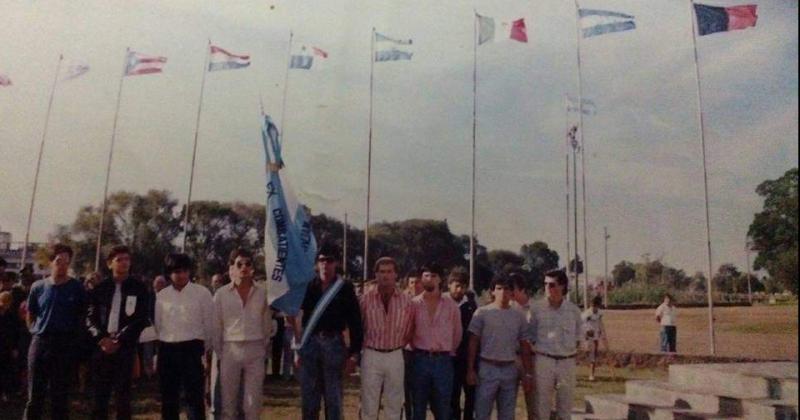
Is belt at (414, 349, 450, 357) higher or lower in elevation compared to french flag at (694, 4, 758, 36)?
lower

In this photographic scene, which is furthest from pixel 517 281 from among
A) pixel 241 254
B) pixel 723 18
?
pixel 723 18

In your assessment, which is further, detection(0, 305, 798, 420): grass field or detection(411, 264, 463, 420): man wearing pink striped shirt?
detection(0, 305, 798, 420): grass field

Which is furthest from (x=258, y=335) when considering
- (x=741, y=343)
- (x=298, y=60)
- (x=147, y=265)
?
(x=147, y=265)

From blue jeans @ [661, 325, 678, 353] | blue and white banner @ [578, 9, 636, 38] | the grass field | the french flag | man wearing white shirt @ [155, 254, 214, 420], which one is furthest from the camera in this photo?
blue and white banner @ [578, 9, 636, 38]

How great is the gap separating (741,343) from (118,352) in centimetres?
1886

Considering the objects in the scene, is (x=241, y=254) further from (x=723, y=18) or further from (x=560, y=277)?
(x=723, y=18)

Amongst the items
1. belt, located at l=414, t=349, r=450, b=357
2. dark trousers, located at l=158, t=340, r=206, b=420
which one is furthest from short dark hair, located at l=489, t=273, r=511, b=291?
dark trousers, located at l=158, t=340, r=206, b=420

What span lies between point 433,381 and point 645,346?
47.8ft

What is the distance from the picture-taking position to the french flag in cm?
1457

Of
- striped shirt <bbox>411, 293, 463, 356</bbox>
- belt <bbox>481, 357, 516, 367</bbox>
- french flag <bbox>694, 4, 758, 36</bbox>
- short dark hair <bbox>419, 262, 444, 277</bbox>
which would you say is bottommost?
belt <bbox>481, 357, 516, 367</bbox>

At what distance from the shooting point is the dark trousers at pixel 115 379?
5.82 m

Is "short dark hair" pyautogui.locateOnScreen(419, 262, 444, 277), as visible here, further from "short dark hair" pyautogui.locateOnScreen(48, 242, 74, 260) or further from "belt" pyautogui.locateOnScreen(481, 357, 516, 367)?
"short dark hair" pyautogui.locateOnScreen(48, 242, 74, 260)

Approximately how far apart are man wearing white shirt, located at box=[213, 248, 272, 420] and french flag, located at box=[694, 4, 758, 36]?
43.2 feet

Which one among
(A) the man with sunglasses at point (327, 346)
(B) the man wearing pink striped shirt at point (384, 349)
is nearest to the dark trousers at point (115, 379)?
(A) the man with sunglasses at point (327, 346)
